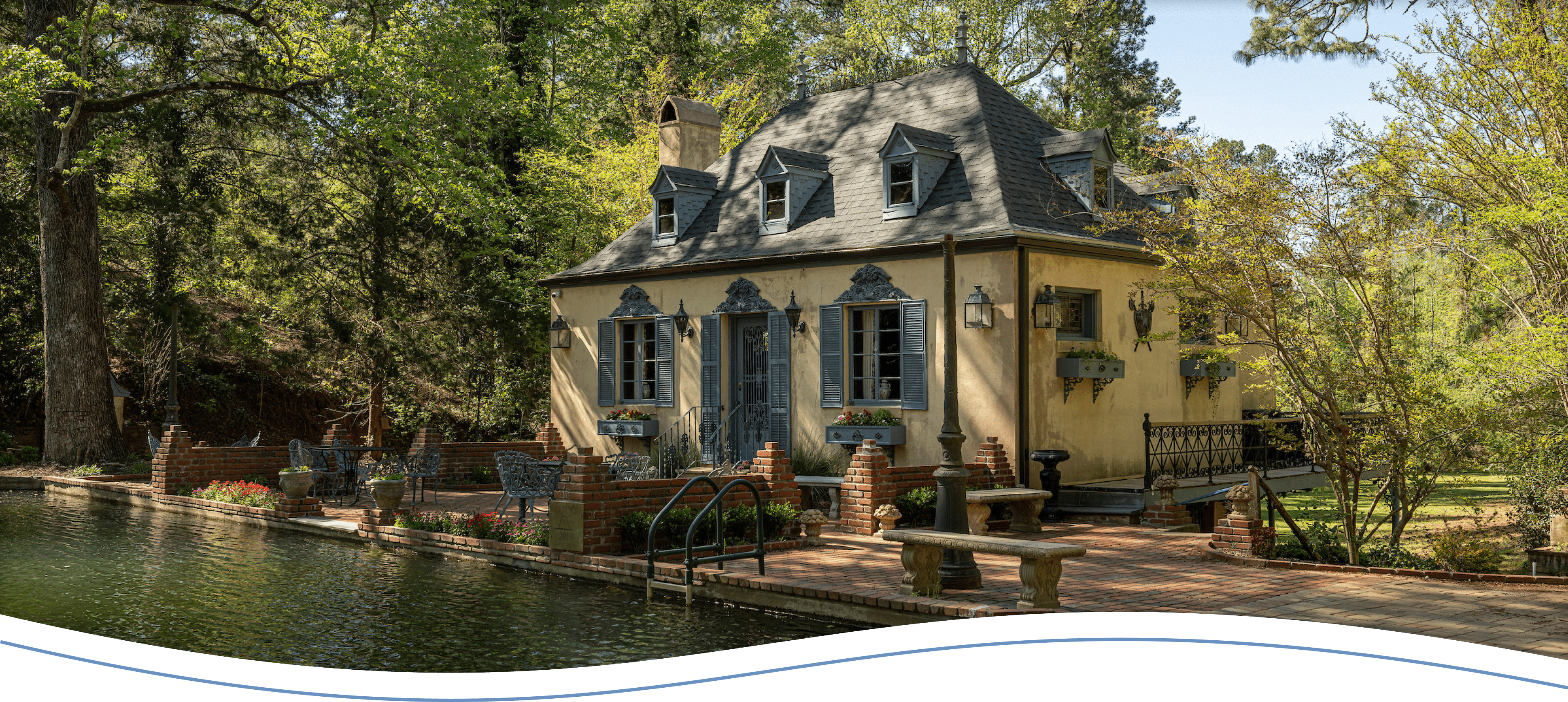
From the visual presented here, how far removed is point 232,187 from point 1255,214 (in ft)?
69.7

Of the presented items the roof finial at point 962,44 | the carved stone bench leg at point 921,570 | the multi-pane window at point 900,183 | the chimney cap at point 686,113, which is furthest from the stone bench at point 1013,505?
the chimney cap at point 686,113

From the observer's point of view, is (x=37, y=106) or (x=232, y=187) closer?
(x=37, y=106)

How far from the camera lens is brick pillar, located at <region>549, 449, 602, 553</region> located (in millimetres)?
10211

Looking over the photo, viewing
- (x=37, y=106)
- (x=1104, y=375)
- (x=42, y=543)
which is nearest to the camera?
(x=42, y=543)

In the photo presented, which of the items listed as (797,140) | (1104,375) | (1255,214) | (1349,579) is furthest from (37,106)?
(1349,579)

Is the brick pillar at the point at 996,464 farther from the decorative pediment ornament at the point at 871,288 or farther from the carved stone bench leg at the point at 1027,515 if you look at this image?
the decorative pediment ornament at the point at 871,288

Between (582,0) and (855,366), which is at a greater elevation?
(582,0)

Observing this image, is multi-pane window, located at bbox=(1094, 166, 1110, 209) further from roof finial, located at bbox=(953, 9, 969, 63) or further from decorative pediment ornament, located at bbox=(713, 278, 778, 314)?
decorative pediment ornament, located at bbox=(713, 278, 778, 314)

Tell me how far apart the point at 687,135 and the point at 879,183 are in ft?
17.0

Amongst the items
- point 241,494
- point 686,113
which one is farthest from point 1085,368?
point 241,494

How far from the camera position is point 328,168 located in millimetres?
24047

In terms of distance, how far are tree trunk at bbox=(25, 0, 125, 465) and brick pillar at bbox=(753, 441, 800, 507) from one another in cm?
1493

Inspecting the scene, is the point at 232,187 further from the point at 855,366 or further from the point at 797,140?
the point at 855,366

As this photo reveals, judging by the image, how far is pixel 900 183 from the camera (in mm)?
15078
